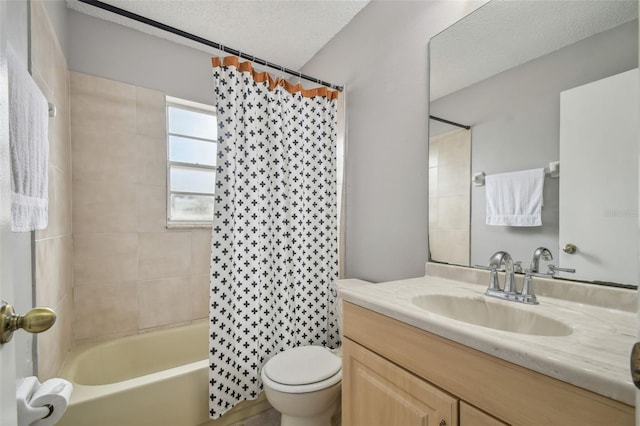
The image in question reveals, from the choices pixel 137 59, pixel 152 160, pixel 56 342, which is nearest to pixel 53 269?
pixel 56 342

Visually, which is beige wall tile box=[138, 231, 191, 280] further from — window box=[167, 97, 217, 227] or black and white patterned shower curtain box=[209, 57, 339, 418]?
black and white patterned shower curtain box=[209, 57, 339, 418]

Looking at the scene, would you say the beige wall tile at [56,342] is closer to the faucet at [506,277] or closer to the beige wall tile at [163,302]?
the beige wall tile at [163,302]

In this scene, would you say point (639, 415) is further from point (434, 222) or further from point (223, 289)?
point (223, 289)

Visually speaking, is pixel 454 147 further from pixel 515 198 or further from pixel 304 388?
pixel 304 388

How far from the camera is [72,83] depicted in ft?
5.88

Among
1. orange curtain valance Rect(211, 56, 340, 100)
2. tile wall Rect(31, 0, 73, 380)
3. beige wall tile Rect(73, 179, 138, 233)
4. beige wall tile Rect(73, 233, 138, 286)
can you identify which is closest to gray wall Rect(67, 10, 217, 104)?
tile wall Rect(31, 0, 73, 380)

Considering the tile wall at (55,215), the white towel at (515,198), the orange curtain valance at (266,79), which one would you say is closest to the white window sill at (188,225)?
the tile wall at (55,215)

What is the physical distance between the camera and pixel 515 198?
3.67 feet

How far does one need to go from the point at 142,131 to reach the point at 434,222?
2.09 m

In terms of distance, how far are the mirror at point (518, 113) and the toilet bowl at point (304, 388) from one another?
2.62ft

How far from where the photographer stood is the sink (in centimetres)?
83

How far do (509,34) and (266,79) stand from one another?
122cm

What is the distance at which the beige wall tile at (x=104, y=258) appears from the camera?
1.81 metres

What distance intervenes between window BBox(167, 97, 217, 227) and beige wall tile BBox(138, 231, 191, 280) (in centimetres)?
12
